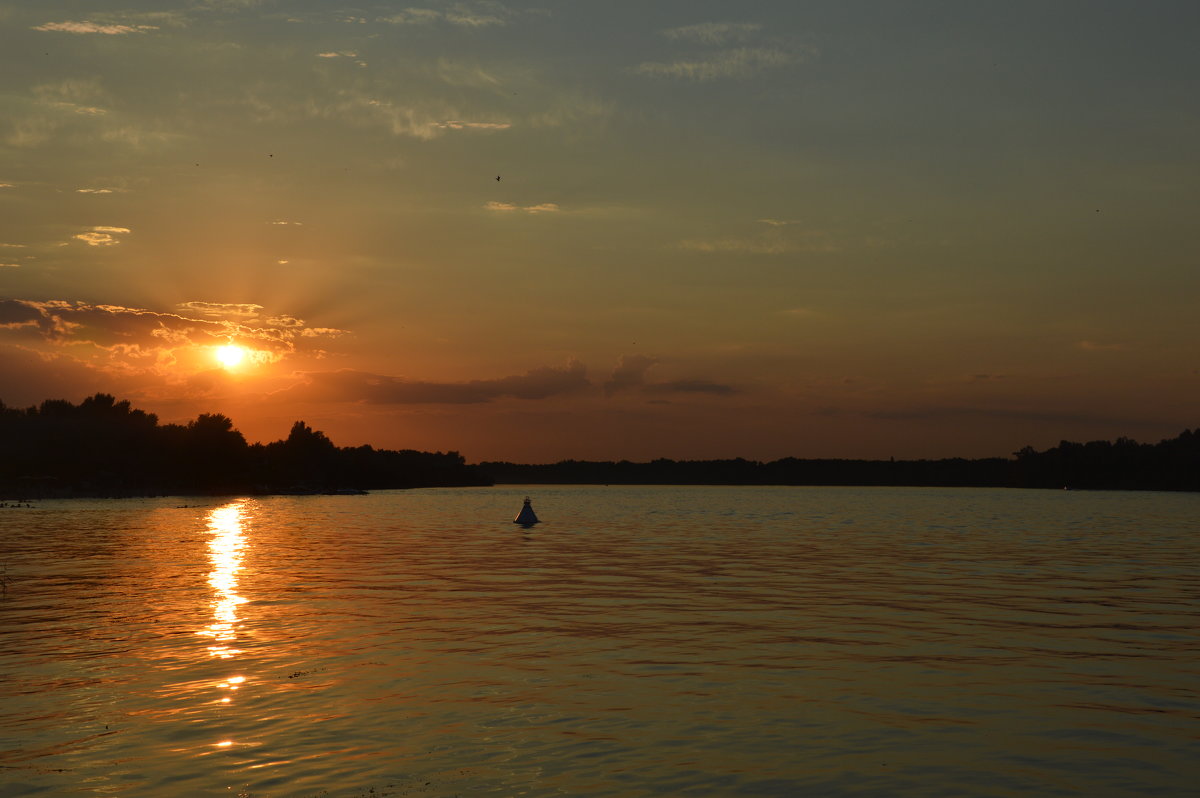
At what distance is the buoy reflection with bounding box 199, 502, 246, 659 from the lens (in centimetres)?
3002

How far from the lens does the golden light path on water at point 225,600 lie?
89.7 ft

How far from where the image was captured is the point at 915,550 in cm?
7269

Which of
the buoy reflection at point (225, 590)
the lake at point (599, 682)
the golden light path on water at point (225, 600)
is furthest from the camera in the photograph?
the buoy reflection at point (225, 590)

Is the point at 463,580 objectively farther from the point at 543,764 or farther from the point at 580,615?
the point at 543,764

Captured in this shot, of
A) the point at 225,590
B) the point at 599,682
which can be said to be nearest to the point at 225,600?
the point at 225,590

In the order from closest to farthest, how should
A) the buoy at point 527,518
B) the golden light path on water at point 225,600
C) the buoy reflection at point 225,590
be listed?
the golden light path on water at point 225,600, the buoy reflection at point 225,590, the buoy at point 527,518

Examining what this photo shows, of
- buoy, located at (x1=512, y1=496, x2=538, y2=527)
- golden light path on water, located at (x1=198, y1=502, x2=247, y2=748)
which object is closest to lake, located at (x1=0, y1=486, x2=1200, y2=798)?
golden light path on water, located at (x1=198, y1=502, x2=247, y2=748)

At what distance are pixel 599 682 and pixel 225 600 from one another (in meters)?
22.9

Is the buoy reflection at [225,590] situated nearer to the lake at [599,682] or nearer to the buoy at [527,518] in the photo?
the lake at [599,682]

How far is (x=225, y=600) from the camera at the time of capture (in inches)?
1634

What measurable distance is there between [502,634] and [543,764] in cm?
1507

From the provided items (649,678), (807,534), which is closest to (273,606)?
(649,678)

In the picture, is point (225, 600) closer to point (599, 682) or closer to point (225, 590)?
point (225, 590)

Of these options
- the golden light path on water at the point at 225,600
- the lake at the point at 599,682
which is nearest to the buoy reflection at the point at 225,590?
the golden light path on water at the point at 225,600
